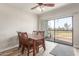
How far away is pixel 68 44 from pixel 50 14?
0.64 meters

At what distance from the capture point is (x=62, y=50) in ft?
4.75

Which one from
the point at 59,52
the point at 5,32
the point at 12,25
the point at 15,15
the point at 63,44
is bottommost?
the point at 59,52

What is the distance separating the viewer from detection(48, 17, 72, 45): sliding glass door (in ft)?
4.70

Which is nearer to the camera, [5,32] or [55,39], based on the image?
[5,32]

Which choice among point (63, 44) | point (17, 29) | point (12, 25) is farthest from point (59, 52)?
point (12, 25)

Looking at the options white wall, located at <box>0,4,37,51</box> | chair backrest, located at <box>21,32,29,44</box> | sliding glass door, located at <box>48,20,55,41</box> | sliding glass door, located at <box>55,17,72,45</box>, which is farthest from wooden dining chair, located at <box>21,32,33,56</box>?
sliding glass door, located at <box>55,17,72,45</box>

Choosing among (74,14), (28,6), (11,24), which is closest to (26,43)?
(11,24)

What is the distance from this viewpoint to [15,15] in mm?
1469

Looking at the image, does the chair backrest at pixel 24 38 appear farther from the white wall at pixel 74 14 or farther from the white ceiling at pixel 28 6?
the white wall at pixel 74 14

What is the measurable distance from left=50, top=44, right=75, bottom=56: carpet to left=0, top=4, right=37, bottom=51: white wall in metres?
0.55

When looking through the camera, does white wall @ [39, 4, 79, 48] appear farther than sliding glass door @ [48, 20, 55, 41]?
No

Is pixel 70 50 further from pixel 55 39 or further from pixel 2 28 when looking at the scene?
pixel 2 28

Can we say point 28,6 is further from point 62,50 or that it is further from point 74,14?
point 62,50

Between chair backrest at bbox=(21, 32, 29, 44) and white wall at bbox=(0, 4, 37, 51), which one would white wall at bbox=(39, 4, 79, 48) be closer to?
white wall at bbox=(0, 4, 37, 51)
